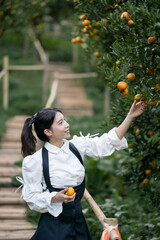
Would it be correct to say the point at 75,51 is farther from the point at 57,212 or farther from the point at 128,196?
the point at 57,212

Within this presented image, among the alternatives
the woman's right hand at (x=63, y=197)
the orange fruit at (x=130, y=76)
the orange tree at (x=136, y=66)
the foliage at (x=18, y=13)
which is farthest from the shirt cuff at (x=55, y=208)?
the foliage at (x=18, y=13)

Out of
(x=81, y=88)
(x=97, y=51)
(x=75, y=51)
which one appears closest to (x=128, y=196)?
(x=97, y=51)

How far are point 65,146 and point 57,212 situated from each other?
405 mm

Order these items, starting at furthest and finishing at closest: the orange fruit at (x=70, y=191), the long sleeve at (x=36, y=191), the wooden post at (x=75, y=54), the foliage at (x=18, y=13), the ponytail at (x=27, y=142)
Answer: the wooden post at (x=75, y=54), the foliage at (x=18, y=13), the ponytail at (x=27, y=142), the long sleeve at (x=36, y=191), the orange fruit at (x=70, y=191)

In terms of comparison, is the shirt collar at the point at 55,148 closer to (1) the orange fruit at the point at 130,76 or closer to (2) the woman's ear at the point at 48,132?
(2) the woman's ear at the point at 48,132

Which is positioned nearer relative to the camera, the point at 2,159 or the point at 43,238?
the point at 43,238

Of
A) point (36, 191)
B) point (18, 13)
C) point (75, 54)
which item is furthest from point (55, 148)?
point (75, 54)

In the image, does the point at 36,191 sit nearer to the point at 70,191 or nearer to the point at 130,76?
the point at 70,191

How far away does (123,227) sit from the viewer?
4172 millimetres

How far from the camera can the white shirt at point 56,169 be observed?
2.49 m

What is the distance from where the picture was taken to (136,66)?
8.91ft

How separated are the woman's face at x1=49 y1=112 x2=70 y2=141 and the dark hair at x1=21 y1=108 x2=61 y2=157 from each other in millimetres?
26

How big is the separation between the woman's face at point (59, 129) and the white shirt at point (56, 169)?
62 millimetres

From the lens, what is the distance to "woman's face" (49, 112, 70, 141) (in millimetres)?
2602
